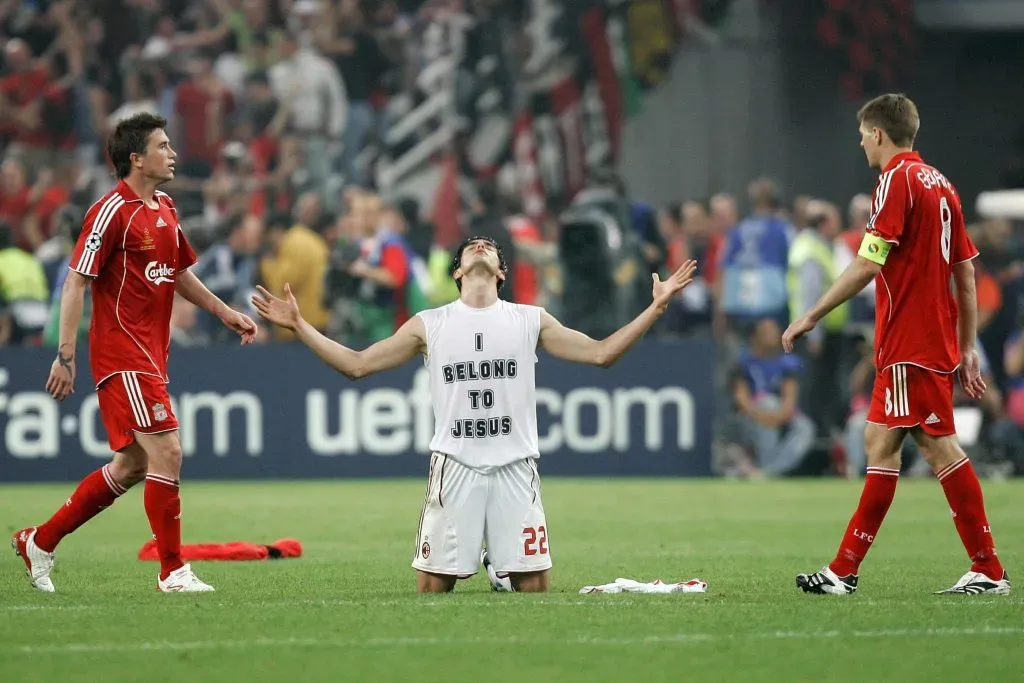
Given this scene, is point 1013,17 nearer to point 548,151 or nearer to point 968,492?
point 548,151

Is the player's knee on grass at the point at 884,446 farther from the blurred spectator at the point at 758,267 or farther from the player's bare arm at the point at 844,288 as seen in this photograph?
the blurred spectator at the point at 758,267

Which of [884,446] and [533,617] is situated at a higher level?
[884,446]

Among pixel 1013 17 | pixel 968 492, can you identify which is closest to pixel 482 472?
pixel 968 492

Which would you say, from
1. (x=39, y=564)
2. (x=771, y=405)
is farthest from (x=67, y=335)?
(x=771, y=405)

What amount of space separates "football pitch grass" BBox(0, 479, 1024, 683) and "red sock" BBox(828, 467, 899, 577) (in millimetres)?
210

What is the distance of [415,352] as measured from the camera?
919 cm

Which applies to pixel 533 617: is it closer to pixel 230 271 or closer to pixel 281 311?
pixel 281 311

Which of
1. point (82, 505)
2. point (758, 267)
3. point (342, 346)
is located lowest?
point (82, 505)

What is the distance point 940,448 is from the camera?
873cm

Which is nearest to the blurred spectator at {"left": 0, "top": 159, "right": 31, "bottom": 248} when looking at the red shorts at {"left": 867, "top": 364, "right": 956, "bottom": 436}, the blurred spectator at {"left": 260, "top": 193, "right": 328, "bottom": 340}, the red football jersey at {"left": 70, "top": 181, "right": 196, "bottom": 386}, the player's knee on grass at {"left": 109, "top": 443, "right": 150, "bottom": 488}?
the blurred spectator at {"left": 260, "top": 193, "right": 328, "bottom": 340}

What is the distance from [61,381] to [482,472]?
2.16 metres

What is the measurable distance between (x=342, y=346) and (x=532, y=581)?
1.51 metres

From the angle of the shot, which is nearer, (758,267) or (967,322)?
(967,322)

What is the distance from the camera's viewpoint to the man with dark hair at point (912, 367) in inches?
340
